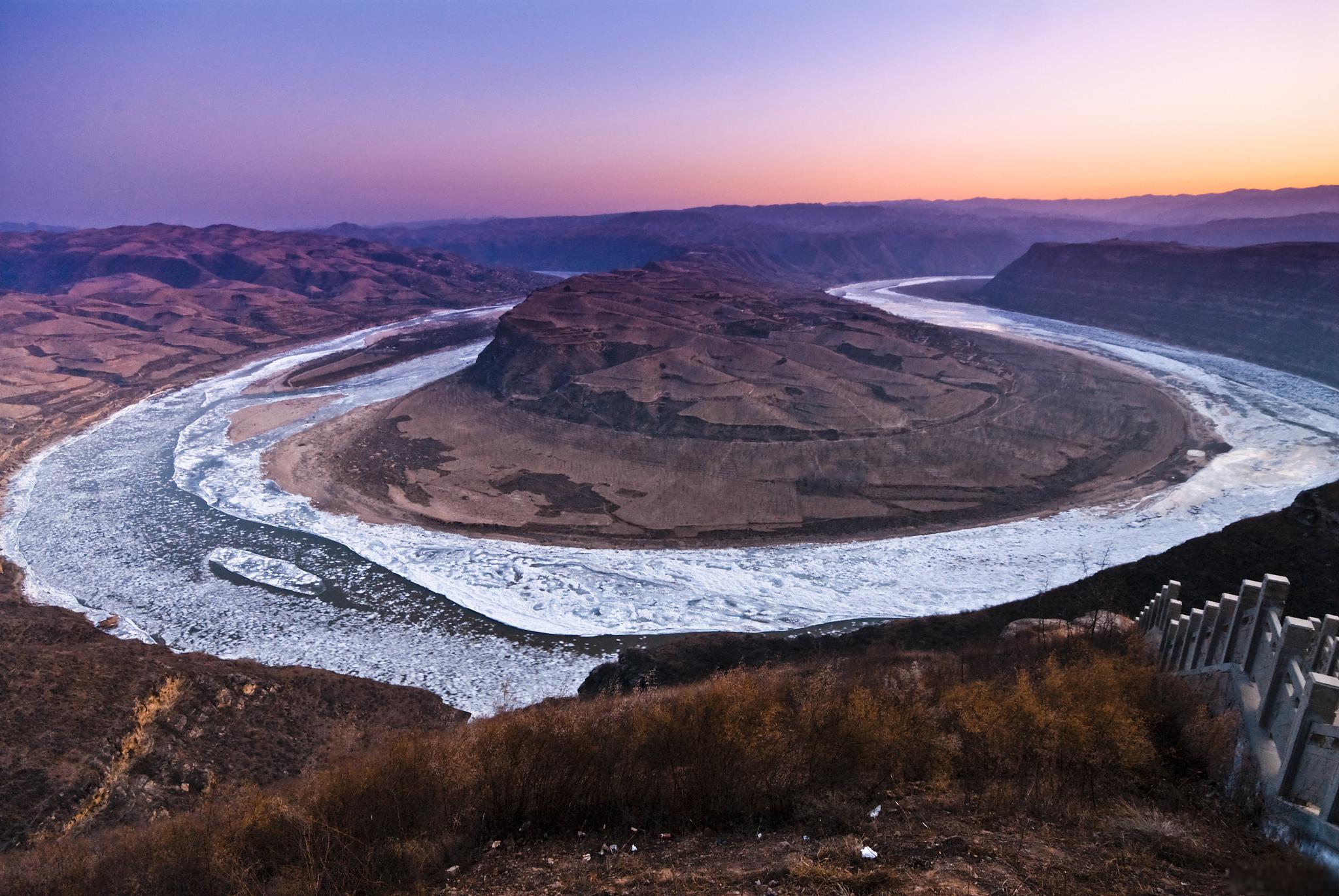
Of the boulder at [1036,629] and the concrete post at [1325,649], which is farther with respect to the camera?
the boulder at [1036,629]

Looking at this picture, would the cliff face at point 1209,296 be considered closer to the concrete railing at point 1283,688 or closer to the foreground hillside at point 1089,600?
the foreground hillside at point 1089,600

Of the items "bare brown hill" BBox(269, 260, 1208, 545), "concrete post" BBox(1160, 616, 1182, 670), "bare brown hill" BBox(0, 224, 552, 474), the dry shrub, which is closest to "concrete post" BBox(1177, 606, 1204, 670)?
"concrete post" BBox(1160, 616, 1182, 670)

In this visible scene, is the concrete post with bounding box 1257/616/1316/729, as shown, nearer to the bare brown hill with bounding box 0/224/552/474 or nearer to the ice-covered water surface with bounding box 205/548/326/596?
the ice-covered water surface with bounding box 205/548/326/596

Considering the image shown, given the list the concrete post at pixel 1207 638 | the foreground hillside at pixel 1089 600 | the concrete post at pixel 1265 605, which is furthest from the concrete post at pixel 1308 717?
the foreground hillside at pixel 1089 600

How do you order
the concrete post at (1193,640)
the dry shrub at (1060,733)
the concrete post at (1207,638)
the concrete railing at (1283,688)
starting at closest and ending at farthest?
1. the concrete railing at (1283,688)
2. the dry shrub at (1060,733)
3. the concrete post at (1207,638)
4. the concrete post at (1193,640)

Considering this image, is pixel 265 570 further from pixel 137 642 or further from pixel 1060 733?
pixel 1060 733
